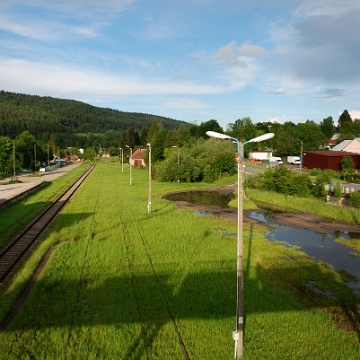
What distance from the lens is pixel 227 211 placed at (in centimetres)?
3653

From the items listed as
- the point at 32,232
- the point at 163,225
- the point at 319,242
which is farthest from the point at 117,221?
the point at 319,242

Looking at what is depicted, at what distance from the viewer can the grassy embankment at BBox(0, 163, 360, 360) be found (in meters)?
10.5

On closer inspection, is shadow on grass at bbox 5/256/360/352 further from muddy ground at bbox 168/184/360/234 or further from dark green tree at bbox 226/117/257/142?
dark green tree at bbox 226/117/257/142

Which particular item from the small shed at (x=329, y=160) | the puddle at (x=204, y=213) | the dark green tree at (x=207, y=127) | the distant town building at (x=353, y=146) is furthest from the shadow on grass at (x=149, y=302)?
the dark green tree at (x=207, y=127)

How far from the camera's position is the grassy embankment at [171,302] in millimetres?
10516

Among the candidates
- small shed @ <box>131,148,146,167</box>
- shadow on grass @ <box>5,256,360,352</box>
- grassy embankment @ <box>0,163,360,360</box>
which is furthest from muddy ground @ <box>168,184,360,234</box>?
small shed @ <box>131,148,146,167</box>

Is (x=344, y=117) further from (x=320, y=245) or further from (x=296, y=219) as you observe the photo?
(x=320, y=245)

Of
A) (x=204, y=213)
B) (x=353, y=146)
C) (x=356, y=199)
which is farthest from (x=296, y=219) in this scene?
(x=353, y=146)

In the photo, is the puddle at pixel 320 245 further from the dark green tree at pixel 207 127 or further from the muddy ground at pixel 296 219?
the dark green tree at pixel 207 127

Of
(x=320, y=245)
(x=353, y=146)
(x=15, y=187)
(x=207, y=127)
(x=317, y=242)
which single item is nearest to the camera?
(x=320, y=245)

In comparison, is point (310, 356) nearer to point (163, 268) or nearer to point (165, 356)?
point (165, 356)

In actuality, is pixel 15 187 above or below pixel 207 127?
below

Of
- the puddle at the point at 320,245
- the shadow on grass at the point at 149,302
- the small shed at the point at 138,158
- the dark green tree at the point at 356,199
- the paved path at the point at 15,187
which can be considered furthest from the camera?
the small shed at the point at 138,158

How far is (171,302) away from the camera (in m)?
13.5
